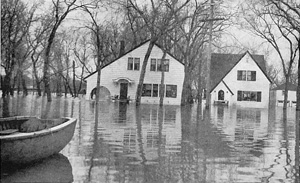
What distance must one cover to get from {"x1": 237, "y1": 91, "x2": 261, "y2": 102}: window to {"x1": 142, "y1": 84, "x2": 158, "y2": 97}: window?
46.9ft

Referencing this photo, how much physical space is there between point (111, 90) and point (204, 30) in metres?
13.0

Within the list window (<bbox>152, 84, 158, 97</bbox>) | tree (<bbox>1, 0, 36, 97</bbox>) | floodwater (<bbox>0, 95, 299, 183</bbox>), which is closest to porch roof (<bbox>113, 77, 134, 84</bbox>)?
window (<bbox>152, 84, 158, 97</bbox>)

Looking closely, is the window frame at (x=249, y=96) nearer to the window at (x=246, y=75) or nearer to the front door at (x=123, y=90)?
the window at (x=246, y=75)

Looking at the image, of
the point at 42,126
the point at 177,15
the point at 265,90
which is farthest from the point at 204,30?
the point at 42,126

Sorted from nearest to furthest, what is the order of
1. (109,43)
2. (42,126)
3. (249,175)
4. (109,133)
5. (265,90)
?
(249,175) → (42,126) → (109,133) → (265,90) → (109,43)

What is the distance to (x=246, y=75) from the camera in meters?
56.3

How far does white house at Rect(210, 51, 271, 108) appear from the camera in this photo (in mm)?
55375

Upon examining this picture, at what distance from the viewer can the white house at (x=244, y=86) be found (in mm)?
55375

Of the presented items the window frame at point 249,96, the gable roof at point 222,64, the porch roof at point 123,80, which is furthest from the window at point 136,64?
the window frame at point 249,96

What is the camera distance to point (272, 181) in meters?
6.67

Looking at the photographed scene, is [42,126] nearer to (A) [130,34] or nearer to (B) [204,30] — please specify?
(B) [204,30]

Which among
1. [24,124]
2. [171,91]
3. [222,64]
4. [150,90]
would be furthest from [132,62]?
[24,124]

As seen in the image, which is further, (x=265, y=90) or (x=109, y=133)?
(x=265, y=90)

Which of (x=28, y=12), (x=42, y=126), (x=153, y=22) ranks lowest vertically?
(x=42, y=126)
